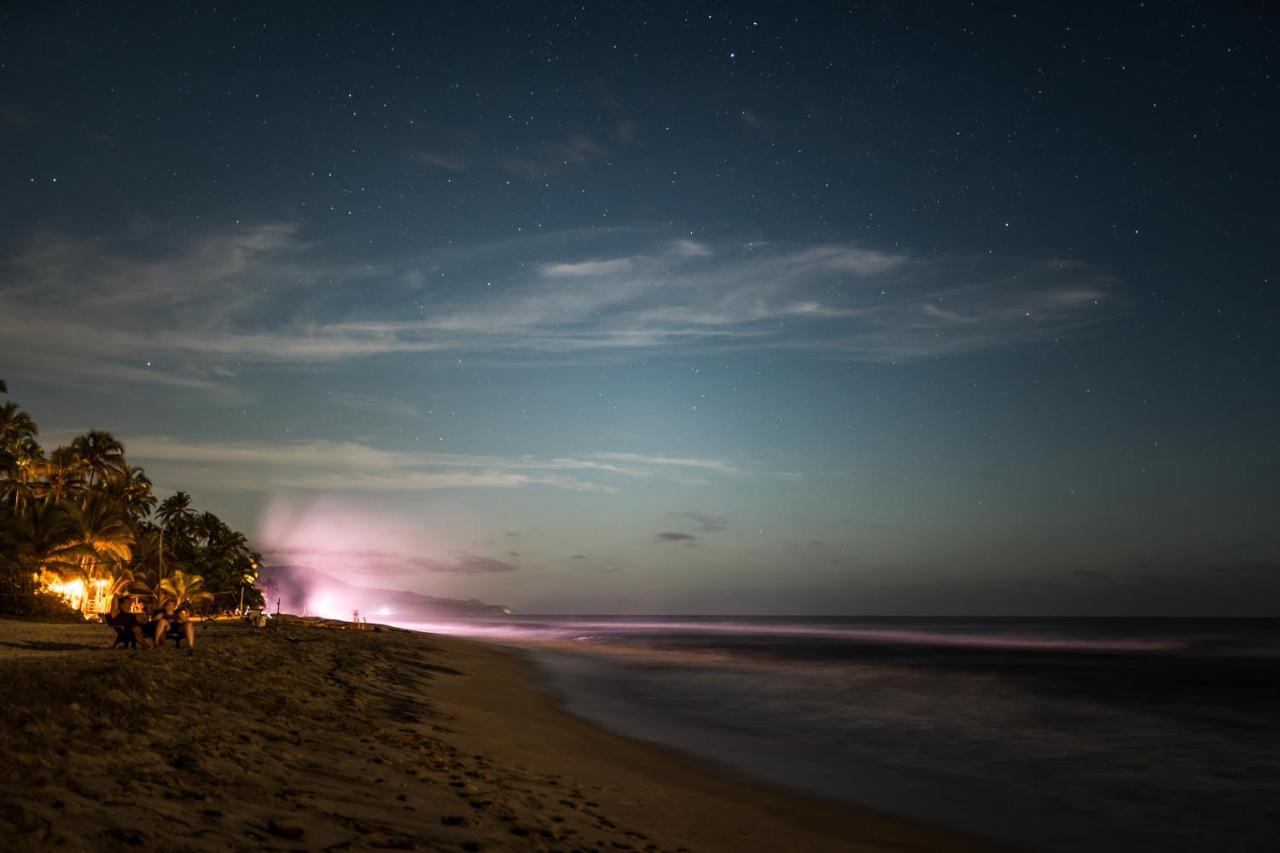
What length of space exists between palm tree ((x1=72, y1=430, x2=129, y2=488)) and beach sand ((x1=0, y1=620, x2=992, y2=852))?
55.0m

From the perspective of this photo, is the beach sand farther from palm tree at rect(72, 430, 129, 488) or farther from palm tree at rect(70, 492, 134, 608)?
palm tree at rect(72, 430, 129, 488)

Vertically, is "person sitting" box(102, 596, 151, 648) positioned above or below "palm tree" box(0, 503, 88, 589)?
below

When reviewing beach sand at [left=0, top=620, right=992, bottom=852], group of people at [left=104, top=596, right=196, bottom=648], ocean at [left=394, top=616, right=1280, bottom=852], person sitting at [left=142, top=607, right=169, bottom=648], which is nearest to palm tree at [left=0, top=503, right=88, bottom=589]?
group of people at [left=104, top=596, right=196, bottom=648]

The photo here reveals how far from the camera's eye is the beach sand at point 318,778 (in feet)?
22.4

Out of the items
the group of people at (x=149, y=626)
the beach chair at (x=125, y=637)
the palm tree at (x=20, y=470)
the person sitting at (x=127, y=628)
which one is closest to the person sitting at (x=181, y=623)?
the group of people at (x=149, y=626)

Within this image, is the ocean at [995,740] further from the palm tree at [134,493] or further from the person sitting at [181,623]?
the palm tree at [134,493]

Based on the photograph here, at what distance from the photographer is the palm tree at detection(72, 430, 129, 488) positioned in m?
64.8

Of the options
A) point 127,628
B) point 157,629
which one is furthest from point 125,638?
point 157,629

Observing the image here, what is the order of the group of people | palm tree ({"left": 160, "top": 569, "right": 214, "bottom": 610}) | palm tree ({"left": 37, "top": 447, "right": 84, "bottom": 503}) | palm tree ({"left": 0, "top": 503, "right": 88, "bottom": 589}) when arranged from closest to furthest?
the group of people
palm tree ({"left": 0, "top": 503, "right": 88, "bottom": 589})
palm tree ({"left": 160, "top": 569, "right": 214, "bottom": 610})
palm tree ({"left": 37, "top": 447, "right": 84, "bottom": 503})

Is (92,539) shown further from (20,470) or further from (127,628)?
(127,628)

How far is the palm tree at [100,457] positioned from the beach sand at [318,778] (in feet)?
180

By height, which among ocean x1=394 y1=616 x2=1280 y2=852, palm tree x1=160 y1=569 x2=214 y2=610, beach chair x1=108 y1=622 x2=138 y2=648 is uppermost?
beach chair x1=108 y1=622 x2=138 y2=648

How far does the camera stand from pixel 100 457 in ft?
216

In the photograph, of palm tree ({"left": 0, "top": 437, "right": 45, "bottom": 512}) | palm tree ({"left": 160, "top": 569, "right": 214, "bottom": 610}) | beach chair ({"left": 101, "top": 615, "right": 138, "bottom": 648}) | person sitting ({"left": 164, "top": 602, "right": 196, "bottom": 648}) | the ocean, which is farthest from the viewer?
palm tree ({"left": 160, "top": 569, "right": 214, "bottom": 610})
